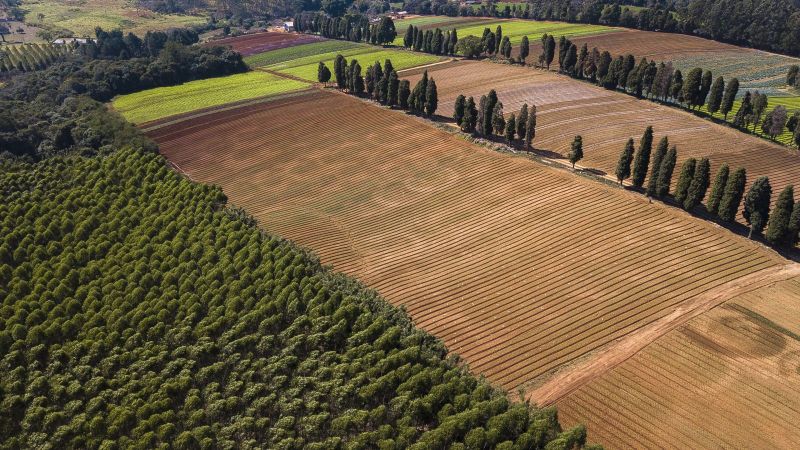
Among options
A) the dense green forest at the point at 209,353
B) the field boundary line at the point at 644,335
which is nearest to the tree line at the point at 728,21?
the field boundary line at the point at 644,335

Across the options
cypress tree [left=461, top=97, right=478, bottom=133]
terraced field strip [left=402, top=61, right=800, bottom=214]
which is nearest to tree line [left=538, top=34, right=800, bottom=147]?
terraced field strip [left=402, top=61, right=800, bottom=214]

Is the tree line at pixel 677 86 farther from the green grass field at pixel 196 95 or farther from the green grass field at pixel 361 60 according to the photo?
the green grass field at pixel 196 95

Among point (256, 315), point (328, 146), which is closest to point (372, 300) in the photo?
point (256, 315)

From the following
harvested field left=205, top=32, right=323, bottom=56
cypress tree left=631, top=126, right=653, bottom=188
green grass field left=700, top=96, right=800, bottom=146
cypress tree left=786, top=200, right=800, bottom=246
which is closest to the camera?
cypress tree left=786, top=200, right=800, bottom=246

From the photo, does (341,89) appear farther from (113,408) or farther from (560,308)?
(113,408)

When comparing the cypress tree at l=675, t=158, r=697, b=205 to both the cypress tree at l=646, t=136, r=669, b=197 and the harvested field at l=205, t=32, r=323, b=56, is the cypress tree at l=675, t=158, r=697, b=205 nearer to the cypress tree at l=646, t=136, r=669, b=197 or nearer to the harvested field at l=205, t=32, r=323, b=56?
the cypress tree at l=646, t=136, r=669, b=197

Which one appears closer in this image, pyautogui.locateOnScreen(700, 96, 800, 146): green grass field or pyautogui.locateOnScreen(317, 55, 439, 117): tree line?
pyautogui.locateOnScreen(700, 96, 800, 146): green grass field

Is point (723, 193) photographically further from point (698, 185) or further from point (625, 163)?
point (625, 163)
